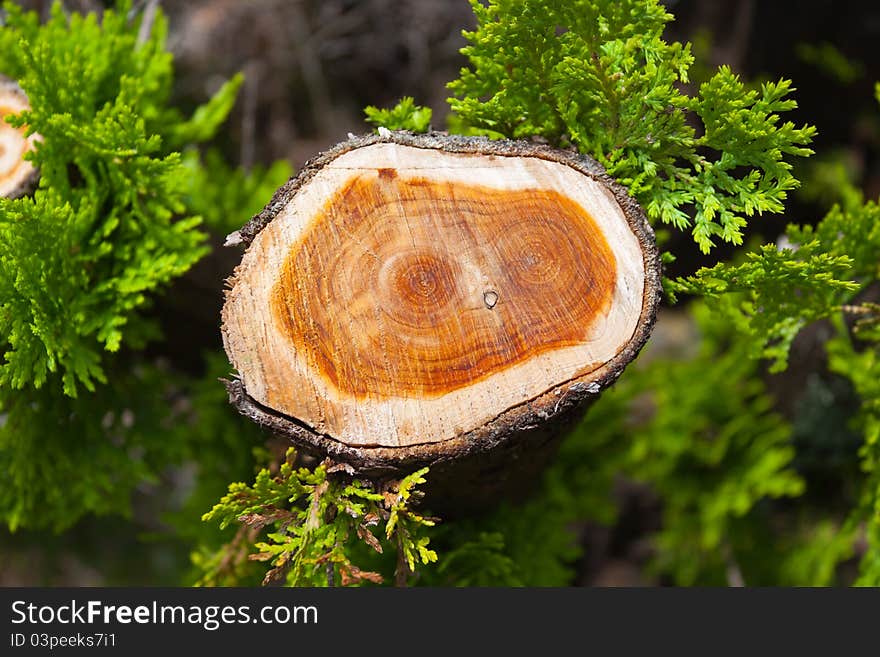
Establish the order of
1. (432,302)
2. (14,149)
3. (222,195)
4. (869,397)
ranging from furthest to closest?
(222,195) < (869,397) < (14,149) < (432,302)

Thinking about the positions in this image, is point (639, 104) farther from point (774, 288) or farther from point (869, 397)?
point (869, 397)

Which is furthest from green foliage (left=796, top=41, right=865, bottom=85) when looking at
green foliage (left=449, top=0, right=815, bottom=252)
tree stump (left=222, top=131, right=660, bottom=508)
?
tree stump (left=222, top=131, right=660, bottom=508)

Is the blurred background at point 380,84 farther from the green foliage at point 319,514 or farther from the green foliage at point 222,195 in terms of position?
the green foliage at point 319,514

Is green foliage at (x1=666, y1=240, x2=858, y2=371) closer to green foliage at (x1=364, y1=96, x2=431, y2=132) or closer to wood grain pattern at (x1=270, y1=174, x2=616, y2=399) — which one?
wood grain pattern at (x1=270, y1=174, x2=616, y2=399)

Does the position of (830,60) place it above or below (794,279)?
below

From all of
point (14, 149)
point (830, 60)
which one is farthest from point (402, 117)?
point (830, 60)

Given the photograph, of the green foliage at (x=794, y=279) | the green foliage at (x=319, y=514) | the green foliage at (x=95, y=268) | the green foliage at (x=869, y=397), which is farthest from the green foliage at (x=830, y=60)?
the green foliage at (x=319, y=514)
